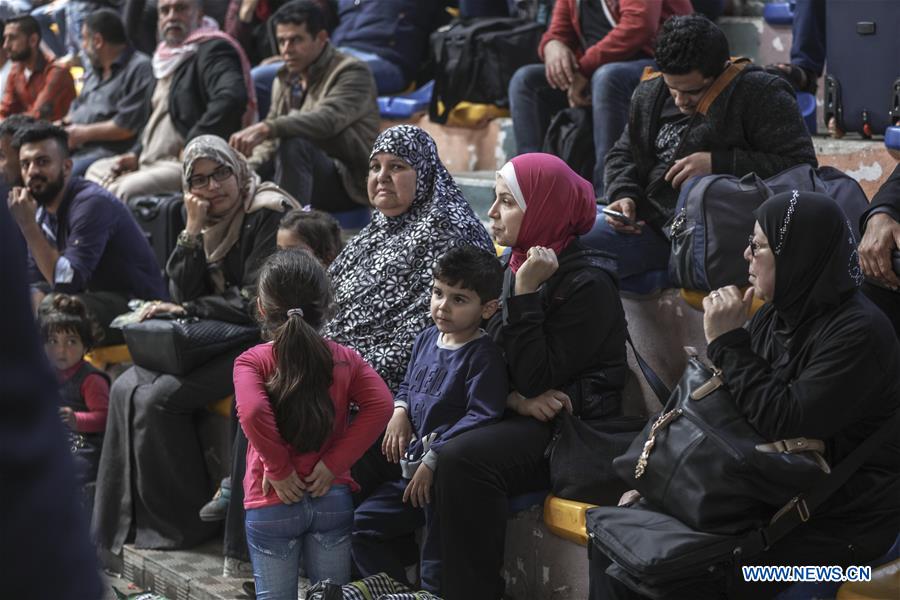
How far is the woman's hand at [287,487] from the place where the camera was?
3.41m

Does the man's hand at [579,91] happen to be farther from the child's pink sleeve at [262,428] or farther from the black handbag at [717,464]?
the black handbag at [717,464]

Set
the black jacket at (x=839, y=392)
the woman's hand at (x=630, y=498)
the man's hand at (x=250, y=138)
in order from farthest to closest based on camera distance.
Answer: the man's hand at (x=250, y=138) → the woman's hand at (x=630, y=498) → the black jacket at (x=839, y=392)

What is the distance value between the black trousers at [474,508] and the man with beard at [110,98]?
4223 mm

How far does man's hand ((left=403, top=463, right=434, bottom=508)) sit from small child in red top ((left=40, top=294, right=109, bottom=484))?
6.08 feet

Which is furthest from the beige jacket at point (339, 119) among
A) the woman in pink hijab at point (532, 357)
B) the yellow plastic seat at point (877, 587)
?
the yellow plastic seat at point (877, 587)

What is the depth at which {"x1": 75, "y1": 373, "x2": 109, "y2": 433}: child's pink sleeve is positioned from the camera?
494 cm

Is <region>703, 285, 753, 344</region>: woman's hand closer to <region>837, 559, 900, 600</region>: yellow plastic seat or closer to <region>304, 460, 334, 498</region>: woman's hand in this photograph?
<region>837, 559, 900, 600</region>: yellow plastic seat

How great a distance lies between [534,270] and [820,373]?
2.99 ft

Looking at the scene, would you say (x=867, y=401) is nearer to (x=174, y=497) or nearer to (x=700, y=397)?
(x=700, y=397)

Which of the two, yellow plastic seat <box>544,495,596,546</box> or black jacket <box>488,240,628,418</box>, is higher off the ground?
black jacket <box>488,240,628,418</box>

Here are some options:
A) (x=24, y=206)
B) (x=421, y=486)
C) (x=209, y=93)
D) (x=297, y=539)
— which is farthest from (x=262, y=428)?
(x=209, y=93)

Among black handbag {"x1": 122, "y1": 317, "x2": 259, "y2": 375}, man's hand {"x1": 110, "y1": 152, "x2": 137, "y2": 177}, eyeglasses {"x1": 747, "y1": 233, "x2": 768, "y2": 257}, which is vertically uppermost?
eyeglasses {"x1": 747, "y1": 233, "x2": 768, "y2": 257}

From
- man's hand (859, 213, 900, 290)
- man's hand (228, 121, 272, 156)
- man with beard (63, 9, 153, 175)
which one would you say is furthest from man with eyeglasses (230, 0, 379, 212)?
man's hand (859, 213, 900, 290)

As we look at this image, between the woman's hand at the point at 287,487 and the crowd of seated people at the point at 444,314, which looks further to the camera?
the woman's hand at the point at 287,487
